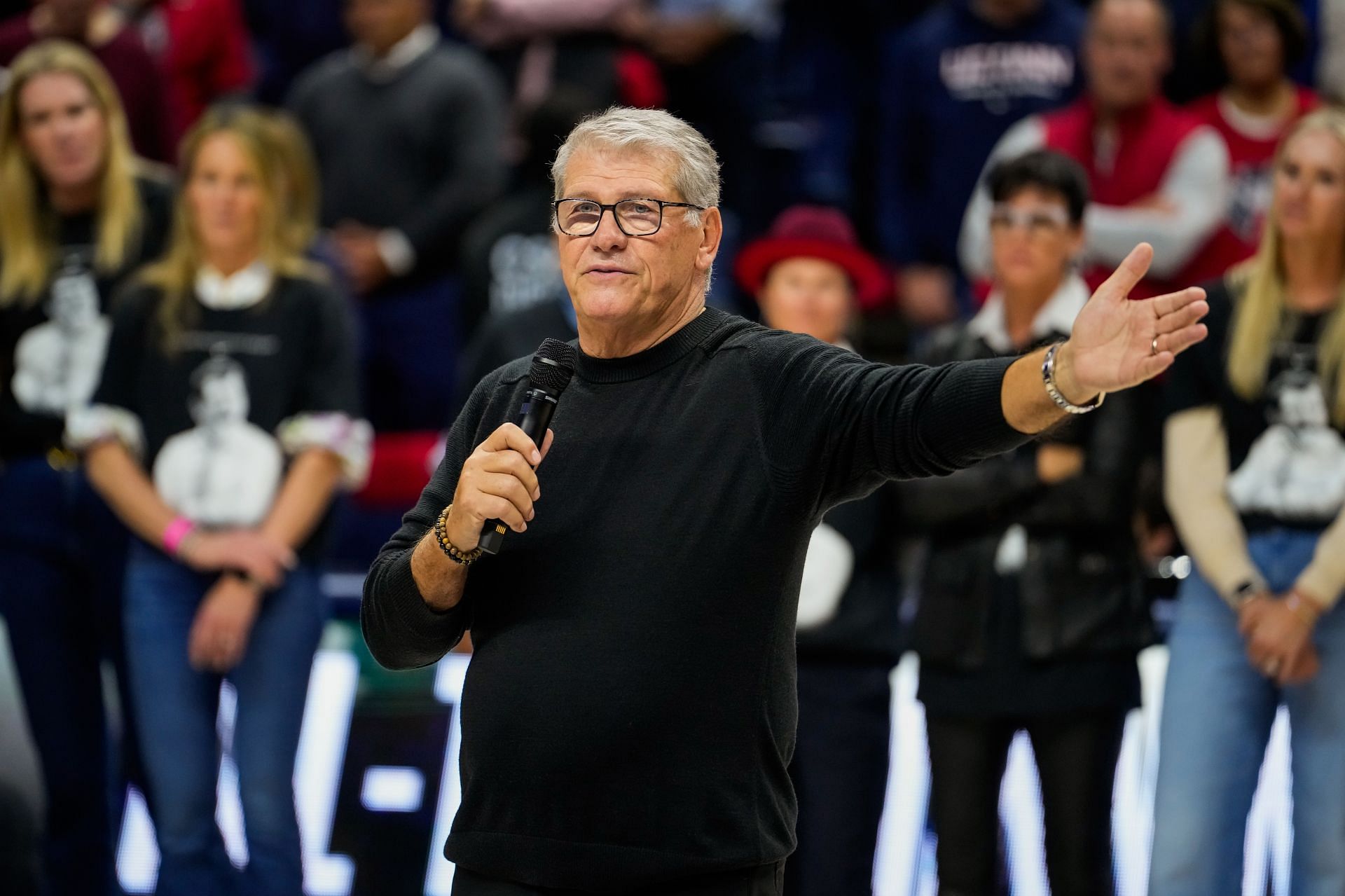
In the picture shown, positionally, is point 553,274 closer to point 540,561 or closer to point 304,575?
point 304,575

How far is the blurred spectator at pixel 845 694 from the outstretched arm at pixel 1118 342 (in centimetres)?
190

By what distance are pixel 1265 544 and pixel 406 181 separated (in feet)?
11.8

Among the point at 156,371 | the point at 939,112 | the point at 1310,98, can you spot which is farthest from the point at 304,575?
the point at 1310,98

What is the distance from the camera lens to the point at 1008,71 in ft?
21.4

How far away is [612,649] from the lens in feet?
8.89

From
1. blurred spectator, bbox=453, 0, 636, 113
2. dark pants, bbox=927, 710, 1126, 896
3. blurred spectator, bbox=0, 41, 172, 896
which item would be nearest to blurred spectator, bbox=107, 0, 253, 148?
blurred spectator, bbox=453, 0, 636, 113

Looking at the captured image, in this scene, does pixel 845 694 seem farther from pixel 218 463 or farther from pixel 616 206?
pixel 616 206

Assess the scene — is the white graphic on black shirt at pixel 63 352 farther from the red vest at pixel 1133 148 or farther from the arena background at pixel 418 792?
the red vest at pixel 1133 148

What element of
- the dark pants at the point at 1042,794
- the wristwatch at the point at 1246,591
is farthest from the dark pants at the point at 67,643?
the wristwatch at the point at 1246,591

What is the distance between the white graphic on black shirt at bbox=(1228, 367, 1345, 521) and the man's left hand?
1870 millimetres

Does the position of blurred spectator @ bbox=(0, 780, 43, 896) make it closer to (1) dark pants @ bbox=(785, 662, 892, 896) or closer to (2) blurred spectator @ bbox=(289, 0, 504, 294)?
(1) dark pants @ bbox=(785, 662, 892, 896)

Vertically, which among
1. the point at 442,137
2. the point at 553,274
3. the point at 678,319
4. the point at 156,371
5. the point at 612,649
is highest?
the point at 442,137

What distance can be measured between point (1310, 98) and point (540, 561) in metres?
4.28

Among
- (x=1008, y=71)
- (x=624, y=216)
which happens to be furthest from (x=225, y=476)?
(x=1008, y=71)
